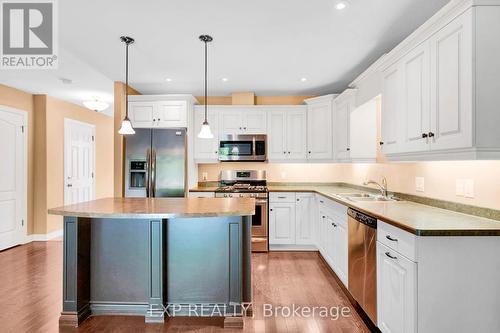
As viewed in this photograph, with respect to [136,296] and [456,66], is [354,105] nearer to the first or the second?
[456,66]

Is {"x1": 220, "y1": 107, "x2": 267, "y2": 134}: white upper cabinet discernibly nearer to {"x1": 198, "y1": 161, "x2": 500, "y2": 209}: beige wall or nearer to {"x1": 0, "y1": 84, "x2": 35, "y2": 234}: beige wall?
{"x1": 198, "y1": 161, "x2": 500, "y2": 209}: beige wall

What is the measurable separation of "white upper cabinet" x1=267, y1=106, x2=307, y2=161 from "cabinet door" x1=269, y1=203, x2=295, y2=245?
83 centimetres

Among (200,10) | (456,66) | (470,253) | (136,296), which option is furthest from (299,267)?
(200,10)

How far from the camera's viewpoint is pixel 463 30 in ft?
5.61

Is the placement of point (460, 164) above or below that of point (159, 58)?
below

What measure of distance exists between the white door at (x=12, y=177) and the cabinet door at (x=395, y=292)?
5318mm

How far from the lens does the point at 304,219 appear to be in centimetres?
439

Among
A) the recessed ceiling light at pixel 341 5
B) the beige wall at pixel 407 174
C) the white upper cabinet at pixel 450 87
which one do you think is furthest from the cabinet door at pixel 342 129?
the recessed ceiling light at pixel 341 5

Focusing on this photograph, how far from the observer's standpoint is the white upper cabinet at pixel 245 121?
4.73 m

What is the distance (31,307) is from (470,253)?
11.6 ft

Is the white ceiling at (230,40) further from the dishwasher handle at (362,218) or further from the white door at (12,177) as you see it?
the dishwasher handle at (362,218)

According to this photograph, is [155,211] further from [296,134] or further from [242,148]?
[296,134]

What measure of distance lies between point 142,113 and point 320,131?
2.79 meters

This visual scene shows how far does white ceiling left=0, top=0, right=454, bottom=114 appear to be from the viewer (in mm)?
2328
